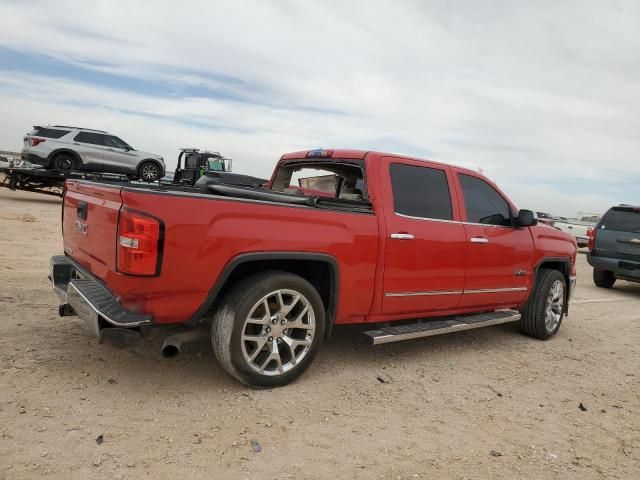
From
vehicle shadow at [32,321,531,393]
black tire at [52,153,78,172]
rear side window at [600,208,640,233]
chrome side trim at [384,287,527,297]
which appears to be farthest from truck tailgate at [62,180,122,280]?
black tire at [52,153,78,172]

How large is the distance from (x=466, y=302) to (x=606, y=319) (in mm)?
3710

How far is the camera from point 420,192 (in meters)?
4.47

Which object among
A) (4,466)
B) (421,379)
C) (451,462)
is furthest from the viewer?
(421,379)

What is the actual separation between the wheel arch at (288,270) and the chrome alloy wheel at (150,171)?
15805 millimetres

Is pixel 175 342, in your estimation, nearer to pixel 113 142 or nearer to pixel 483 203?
pixel 483 203

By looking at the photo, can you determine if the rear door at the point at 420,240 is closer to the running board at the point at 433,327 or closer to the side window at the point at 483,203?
the running board at the point at 433,327

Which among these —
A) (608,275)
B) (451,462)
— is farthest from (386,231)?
(608,275)

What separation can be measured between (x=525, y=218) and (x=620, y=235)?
21.3 ft

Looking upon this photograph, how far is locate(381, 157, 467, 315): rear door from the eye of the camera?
4.14 meters

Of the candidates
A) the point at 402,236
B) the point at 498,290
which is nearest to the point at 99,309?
the point at 402,236

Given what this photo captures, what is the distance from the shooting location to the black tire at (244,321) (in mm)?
3334

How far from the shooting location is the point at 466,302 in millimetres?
4906

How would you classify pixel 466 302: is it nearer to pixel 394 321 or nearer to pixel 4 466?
pixel 394 321

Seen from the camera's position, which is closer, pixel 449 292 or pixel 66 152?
pixel 449 292
